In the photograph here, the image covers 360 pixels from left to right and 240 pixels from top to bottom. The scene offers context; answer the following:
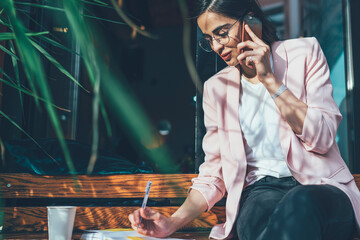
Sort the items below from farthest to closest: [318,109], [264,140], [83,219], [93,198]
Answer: [93,198] → [83,219] → [264,140] → [318,109]

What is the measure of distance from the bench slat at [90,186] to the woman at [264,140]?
29 cm

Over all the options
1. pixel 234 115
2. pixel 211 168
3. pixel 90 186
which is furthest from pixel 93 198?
pixel 234 115

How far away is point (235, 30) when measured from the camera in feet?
4.65

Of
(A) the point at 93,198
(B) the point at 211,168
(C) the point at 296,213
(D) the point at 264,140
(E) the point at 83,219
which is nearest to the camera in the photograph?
(C) the point at 296,213

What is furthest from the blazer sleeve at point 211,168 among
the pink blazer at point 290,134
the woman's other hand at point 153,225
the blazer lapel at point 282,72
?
the blazer lapel at point 282,72

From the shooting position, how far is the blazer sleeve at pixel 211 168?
1.41 metres

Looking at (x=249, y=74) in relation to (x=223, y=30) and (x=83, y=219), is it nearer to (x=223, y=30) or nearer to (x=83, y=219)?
(x=223, y=30)

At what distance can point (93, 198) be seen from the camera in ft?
5.74

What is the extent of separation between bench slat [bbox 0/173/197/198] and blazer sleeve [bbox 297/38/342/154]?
0.75 meters

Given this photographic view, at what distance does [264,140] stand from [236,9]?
0.57 meters

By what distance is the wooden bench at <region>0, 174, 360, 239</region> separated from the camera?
1.63 metres

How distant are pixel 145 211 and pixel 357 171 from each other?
1.88 meters

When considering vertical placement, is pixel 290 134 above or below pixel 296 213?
above

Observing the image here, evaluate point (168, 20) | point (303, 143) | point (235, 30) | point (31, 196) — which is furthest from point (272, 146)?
point (168, 20)
